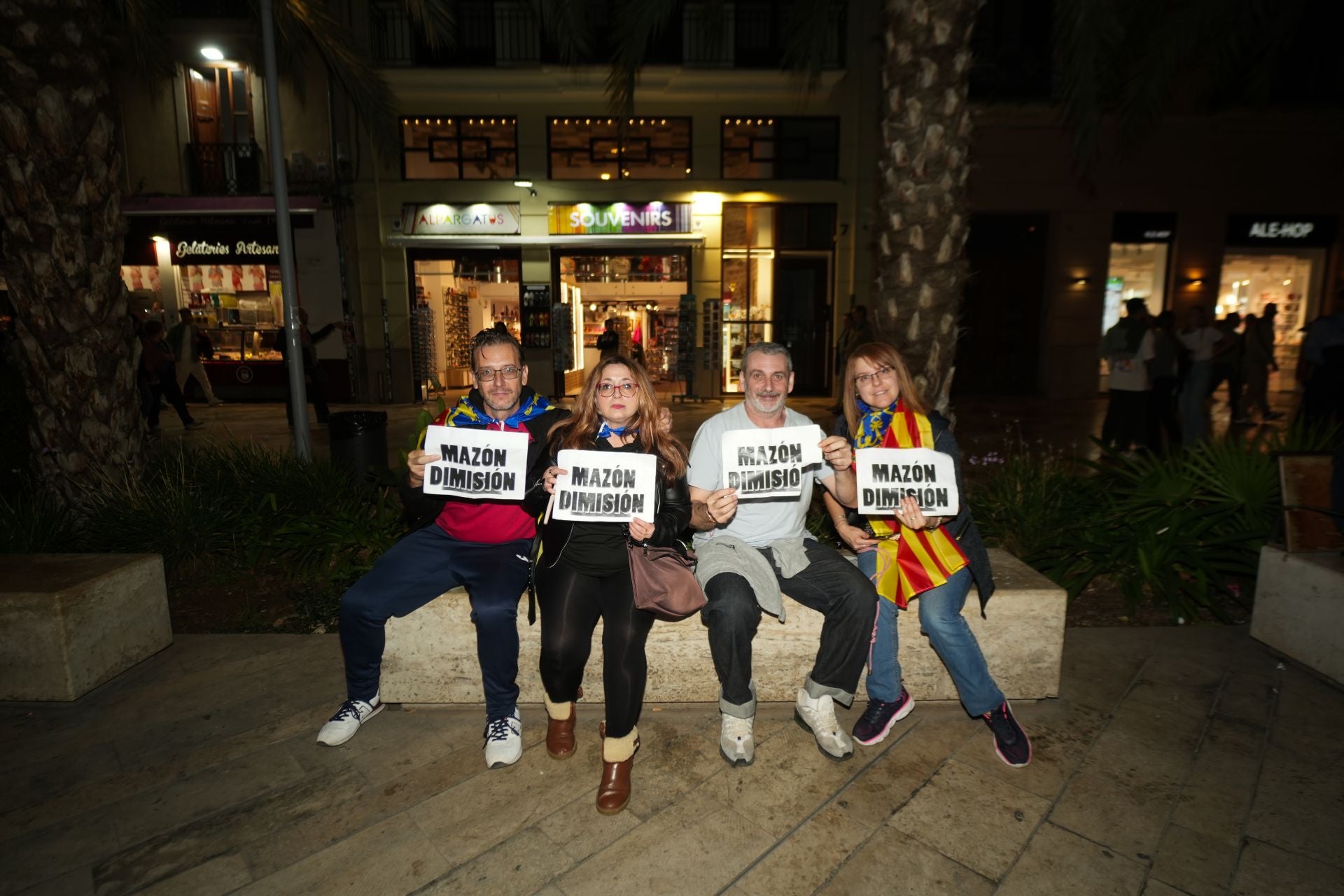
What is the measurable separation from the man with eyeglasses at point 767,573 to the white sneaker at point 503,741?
0.90 m

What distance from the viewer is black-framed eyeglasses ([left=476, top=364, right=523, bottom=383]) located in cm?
341

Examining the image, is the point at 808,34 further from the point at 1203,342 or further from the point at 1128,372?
the point at 1203,342

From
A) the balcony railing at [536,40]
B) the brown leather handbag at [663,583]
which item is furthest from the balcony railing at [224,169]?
the brown leather handbag at [663,583]

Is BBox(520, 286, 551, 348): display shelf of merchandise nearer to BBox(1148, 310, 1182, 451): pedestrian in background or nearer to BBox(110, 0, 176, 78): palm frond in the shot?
BBox(110, 0, 176, 78): palm frond

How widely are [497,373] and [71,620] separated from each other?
2.52 meters

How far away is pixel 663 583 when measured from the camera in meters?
3.12

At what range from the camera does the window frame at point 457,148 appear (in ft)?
50.6

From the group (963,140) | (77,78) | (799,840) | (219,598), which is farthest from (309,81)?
(799,840)

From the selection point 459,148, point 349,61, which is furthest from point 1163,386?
point 459,148

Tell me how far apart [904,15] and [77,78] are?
5611 millimetres

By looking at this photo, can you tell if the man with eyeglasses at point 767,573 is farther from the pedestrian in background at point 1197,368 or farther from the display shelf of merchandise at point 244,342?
the display shelf of merchandise at point 244,342

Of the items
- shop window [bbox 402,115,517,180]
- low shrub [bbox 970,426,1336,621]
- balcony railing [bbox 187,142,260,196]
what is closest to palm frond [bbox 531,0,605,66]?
low shrub [bbox 970,426,1336,621]

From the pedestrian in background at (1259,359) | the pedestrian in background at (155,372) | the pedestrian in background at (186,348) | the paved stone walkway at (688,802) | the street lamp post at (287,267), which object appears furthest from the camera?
the pedestrian in background at (186,348)

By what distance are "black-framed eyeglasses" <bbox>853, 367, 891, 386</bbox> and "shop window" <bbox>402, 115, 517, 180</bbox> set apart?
13.9 m
